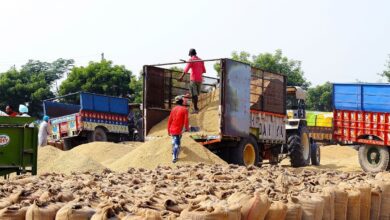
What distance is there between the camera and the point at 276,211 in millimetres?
4711

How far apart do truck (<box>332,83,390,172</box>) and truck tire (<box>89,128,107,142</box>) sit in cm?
863

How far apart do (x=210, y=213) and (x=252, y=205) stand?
2.19 feet

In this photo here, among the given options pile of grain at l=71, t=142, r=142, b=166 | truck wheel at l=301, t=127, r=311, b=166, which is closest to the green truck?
pile of grain at l=71, t=142, r=142, b=166

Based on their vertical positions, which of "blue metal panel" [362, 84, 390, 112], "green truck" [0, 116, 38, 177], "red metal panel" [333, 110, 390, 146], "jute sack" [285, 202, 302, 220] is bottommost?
"jute sack" [285, 202, 302, 220]

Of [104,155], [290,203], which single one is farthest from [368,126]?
[290,203]

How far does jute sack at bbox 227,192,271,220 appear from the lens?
4441 mm

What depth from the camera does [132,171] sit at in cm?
765

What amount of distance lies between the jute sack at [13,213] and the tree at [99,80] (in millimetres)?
30329

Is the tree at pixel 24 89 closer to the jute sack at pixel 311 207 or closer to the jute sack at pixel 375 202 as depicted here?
the jute sack at pixel 375 202

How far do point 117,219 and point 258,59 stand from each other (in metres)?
39.5

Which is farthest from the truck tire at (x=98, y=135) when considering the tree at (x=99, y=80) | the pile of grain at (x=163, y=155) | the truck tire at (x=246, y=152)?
the tree at (x=99, y=80)

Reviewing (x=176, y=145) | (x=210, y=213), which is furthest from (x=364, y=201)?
(x=176, y=145)

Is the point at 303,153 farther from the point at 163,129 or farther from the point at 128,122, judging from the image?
the point at 128,122

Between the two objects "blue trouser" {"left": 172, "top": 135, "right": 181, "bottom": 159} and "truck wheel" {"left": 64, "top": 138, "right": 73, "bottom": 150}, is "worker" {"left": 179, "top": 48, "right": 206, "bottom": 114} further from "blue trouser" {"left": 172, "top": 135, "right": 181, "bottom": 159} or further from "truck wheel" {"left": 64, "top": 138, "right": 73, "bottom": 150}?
"truck wheel" {"left": 64, "top": 138, "right": 73, "bottom": 150}
